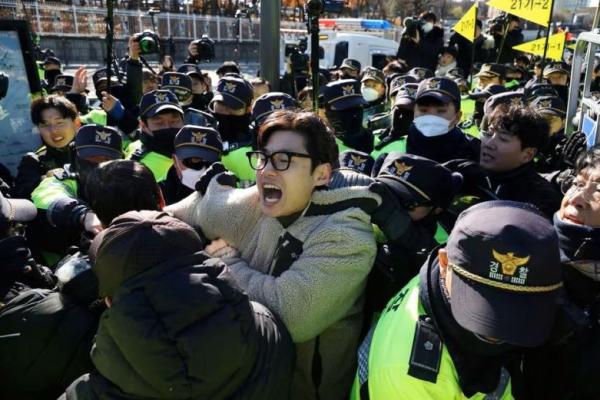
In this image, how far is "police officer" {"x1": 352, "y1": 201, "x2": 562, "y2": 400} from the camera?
4.28 ft

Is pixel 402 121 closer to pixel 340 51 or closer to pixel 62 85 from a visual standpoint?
pixel 62 85

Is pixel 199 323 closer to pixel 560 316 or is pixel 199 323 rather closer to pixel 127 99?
pixel 560 316

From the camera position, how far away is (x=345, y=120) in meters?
3.97

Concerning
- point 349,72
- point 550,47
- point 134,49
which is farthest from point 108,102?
point 550,47

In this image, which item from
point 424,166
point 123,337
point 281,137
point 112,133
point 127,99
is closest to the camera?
point 123,337

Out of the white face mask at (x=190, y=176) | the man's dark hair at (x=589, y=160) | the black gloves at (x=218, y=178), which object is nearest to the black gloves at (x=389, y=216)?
the black gloves at (x=218, y=178)

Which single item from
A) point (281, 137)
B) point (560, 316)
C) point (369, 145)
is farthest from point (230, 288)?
point (369, 145)

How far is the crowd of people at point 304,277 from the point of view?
1.17m

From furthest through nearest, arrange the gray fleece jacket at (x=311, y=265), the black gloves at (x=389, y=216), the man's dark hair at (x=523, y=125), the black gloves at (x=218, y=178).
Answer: the man's dark hair at (x=523, y=125), the black gloves at (x=218, y=178), the black gloves at (x=389, y=216), the gray fleece jacket at (x=311, y=265)

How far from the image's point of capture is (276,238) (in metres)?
1.85

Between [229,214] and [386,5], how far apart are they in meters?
44.6

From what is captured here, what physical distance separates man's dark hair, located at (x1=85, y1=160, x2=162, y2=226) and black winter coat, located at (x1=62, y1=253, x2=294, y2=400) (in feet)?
2.58

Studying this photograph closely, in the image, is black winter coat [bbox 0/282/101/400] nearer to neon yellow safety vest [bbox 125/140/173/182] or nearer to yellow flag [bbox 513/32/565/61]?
neon yellow safety vest [bbox 125/140/173/182]

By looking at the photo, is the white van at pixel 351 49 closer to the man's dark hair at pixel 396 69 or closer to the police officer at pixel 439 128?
the man's dark hair at pixel 396 69
